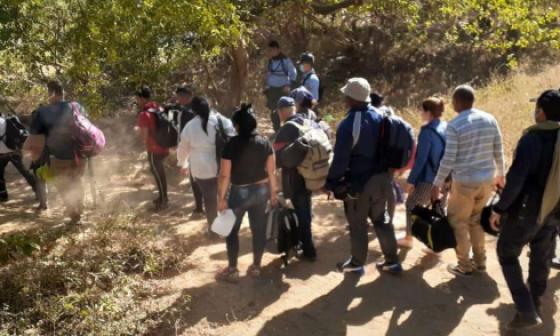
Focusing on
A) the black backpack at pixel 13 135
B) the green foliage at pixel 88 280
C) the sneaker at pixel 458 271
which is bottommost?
the sneaker at pixel 458 271

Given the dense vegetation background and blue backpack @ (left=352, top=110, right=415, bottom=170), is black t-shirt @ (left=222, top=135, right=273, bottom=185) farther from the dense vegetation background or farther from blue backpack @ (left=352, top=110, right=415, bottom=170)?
the dense vegetation background

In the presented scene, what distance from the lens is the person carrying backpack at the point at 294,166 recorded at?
4945 millimetres

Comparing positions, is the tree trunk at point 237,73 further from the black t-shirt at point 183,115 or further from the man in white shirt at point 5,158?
the man in white shirt at point 5,158

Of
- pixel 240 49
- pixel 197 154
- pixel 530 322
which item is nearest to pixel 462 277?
pixel 530 322

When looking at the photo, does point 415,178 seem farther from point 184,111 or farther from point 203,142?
point 184,111

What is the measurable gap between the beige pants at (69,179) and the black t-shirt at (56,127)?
0.33 ft

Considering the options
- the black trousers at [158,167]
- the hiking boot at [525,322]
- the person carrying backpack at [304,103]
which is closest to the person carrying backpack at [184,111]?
the black trousers at [158,167]

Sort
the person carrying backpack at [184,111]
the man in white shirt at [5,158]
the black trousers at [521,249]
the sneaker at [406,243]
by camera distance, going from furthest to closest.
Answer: the man in white shirt at [5,158]
the person carrying backpack at [184,111]
the sneaker at [406,243]
the black trousers at [521,249]

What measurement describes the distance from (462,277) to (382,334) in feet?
4.11

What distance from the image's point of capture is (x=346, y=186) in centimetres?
462

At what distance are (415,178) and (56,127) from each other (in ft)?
13.4

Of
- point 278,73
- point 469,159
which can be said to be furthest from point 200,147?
point 278,73

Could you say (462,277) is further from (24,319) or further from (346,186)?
(24,319)

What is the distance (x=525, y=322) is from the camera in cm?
402
